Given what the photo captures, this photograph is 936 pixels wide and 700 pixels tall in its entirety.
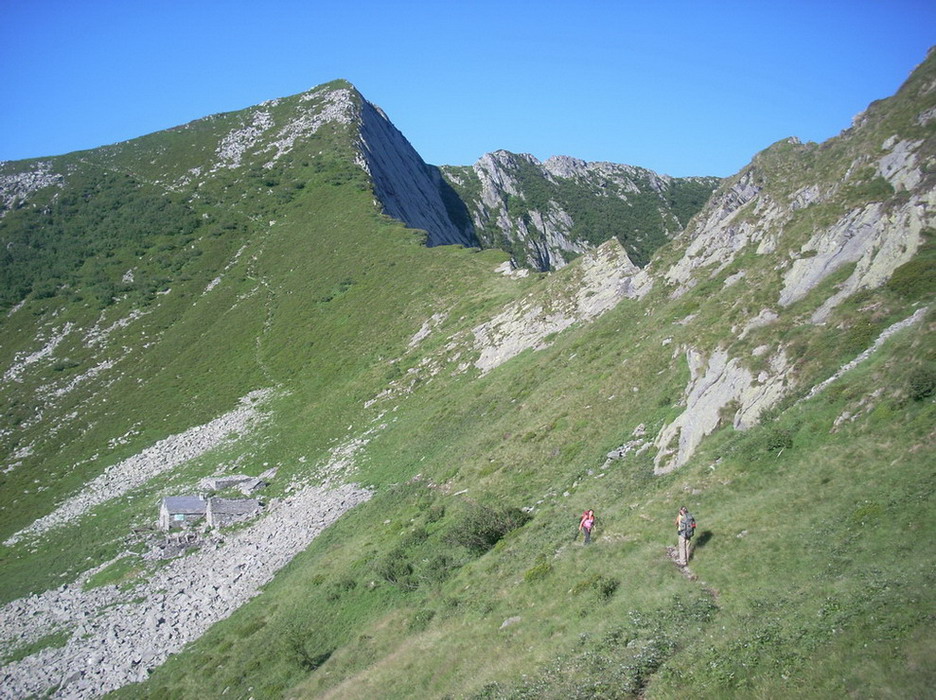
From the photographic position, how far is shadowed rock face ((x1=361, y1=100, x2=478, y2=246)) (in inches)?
4882

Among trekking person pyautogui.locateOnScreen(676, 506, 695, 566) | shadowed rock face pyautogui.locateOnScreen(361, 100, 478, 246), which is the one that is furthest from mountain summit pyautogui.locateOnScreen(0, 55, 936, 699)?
shadowed rock face pyautogui.locateOnScreen(361, 100, 478, 246)

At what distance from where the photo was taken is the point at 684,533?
19188mm

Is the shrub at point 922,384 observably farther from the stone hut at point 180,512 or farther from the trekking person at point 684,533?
the stone hut at point 180,512

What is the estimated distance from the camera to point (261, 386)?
226ft

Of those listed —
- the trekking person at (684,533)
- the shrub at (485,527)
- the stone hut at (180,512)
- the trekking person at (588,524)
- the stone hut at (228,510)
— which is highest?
the stone hut at (180,512)

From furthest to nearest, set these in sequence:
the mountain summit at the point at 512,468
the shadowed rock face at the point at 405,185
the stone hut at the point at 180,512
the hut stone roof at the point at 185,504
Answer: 1. the shadowed rock face at the point at 405,185
2. the hut stone roof at the point at 185,504
3. the stone hut at the point at 180,512
4. the mountain summit at the point at 512,468

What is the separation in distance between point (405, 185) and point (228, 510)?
107 metres

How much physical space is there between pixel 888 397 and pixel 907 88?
1515 inches

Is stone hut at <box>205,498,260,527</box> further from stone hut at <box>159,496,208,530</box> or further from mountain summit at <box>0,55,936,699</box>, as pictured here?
stone hut at <box>159,496,208,530</box>

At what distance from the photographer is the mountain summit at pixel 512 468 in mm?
16812

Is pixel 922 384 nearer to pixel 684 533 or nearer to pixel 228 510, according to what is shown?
pixel 684 533

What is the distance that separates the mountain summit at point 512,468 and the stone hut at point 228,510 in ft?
0.61

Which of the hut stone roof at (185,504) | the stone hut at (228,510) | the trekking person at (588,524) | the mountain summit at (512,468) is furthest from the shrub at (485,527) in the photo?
the hut stone roof at (185,504)

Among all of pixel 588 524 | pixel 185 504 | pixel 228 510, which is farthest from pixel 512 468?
pixel 185 504
